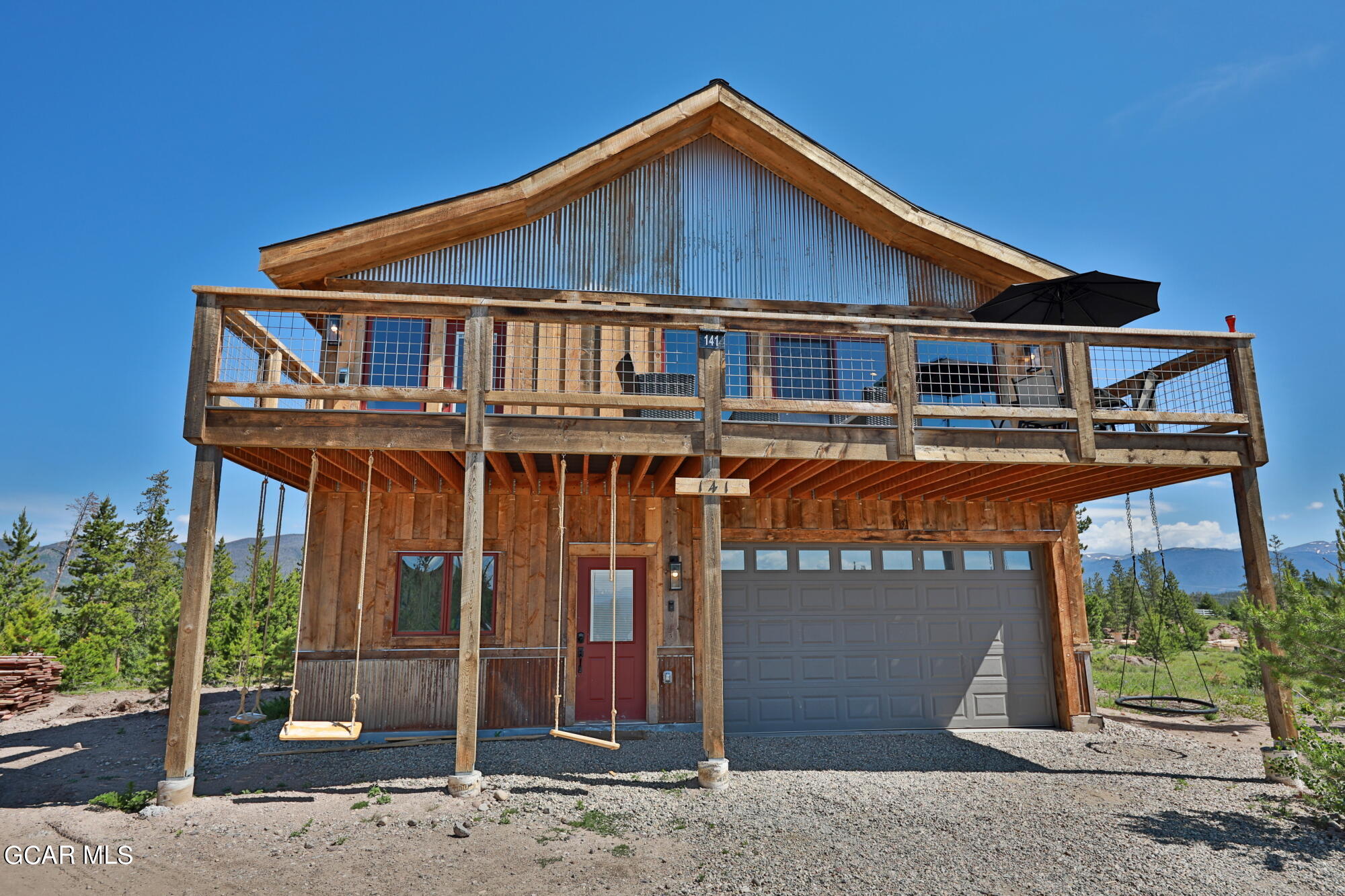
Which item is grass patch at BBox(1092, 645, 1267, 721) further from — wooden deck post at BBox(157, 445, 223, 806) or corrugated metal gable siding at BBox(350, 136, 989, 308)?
wooden deck post at BBox(157, 445, 223, 806)

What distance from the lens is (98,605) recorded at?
58.6 ft

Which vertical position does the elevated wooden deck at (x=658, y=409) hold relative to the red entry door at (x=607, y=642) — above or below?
above

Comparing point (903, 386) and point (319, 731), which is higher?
point (903, 386)

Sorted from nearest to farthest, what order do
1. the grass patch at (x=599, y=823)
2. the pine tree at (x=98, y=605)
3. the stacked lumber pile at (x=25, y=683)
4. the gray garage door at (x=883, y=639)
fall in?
the grass patch at (x=599, y=823)
the gray garage door at (x=883, y=639)
the stacked lumber pile at (x=25, y=683)
the pine tree at (x=98, y=605)

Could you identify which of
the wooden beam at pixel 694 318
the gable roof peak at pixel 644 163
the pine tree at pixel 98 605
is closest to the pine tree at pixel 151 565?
the pine tree at pixel 98 605

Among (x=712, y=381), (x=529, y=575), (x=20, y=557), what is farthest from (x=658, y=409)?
(x=20, y=557)

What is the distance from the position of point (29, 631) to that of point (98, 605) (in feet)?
14.8

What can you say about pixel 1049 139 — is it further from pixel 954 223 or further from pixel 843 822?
pixel 843 822

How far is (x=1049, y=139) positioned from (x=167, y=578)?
33.3m

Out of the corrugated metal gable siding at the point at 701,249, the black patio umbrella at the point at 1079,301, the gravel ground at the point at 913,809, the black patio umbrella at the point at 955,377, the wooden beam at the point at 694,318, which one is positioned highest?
the corrugated metal gable siding at the point at 701,249

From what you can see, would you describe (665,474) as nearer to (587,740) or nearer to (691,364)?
(691,364)

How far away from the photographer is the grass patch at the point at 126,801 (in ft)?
18.4

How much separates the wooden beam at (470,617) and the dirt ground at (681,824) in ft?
1.56

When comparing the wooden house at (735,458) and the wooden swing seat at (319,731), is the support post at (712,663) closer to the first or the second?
the wooden house at (735,458)
